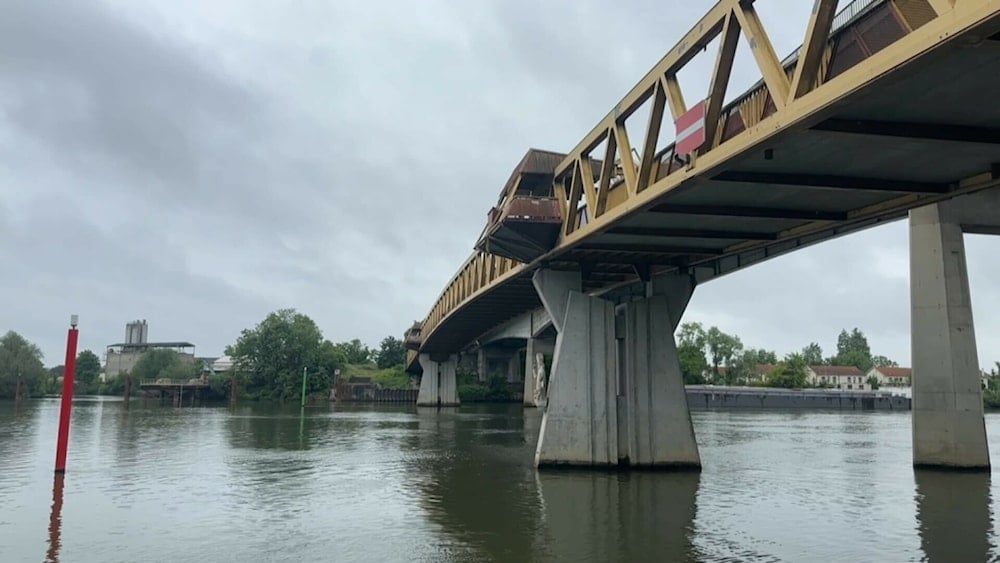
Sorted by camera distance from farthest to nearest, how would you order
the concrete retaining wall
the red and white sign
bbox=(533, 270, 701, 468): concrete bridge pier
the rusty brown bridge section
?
the concrete retaining wall < bbox=(533, 270, 701, 468): concrete bridge pier < the red and white sign < the rusty brown bridge section

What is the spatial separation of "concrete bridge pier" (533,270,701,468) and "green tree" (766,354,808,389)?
13299 cm

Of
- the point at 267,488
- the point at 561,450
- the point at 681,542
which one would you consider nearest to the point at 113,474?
the point at 267,488

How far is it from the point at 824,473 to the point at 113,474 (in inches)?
1062

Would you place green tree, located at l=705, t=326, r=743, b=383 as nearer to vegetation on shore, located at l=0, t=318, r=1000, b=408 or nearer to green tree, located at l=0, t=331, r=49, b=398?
vegetation on shore, located at l=0, t=318, r=1000, b=408

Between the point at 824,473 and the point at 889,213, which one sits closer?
the point at 889,213

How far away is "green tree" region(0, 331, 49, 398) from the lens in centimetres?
12606

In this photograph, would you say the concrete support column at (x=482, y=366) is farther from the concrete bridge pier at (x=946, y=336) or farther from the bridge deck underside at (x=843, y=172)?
the concrete bridge pier at (x=946, y=336)

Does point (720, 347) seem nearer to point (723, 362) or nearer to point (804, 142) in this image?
point (723, 362)

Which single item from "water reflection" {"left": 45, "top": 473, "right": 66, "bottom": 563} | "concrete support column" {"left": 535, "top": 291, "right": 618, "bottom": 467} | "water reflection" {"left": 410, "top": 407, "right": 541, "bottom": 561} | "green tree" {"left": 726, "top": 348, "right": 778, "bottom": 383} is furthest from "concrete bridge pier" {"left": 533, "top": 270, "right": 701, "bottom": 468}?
"green tree" {"left": 726, "top": 348, "right": 778, "bottom": 383}

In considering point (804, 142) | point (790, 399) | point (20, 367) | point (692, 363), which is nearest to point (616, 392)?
point (804, 142)

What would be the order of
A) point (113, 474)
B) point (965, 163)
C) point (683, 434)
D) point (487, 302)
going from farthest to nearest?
point (487, 302) < point (683, 434) < point (113, 474) < point (965, 163)

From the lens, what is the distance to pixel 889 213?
19.9 meters

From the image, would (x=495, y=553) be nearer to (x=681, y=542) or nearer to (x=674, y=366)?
(x=681, y=542)

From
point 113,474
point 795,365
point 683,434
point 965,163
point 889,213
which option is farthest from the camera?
point 795,365
